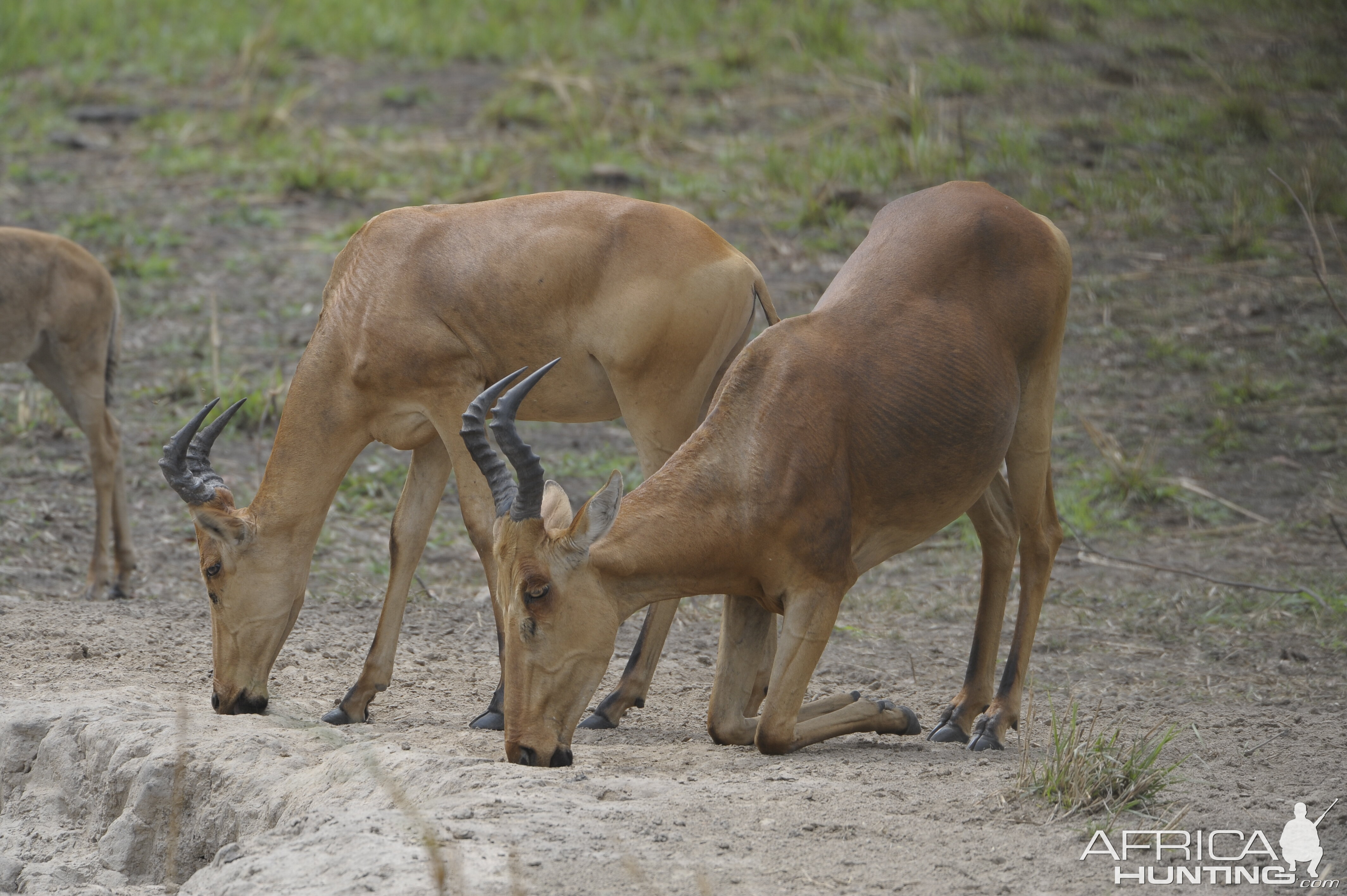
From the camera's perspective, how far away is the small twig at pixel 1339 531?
23.4ft

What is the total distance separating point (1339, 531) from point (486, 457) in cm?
453

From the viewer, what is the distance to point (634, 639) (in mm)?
7613

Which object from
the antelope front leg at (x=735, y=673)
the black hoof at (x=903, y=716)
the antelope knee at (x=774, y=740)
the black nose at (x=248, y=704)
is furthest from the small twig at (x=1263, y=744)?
the black nose at (x=248, y=704)

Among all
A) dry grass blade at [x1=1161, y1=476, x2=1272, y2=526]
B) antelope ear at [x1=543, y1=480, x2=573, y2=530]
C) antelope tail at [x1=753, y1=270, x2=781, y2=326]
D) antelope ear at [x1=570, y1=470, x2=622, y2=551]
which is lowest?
dry grass blade at [x1=1161, y1=476, x2=1272, y2=526]

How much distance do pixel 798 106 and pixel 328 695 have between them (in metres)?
10.2

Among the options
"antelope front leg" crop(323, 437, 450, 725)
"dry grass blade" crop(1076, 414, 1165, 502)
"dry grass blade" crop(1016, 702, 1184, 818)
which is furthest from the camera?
"dry grass blade" crop(1076, 414, 1165, 502)

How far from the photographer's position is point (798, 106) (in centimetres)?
1519

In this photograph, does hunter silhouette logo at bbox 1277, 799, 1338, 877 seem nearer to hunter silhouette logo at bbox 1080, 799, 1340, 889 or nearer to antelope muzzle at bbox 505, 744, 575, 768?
hunter silhouette logo at bbox 1080, 799, 1340, 889

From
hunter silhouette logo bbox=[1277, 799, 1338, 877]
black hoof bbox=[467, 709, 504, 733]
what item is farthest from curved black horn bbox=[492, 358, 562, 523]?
hunter silhouette logo bbox=[1277, 799, 1338, 877]

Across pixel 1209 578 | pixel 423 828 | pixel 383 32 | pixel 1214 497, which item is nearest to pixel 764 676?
pixel 423 828

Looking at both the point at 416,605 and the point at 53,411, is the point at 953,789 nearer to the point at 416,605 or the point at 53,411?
the point at 416,605

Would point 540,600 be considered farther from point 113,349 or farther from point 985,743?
point 113,349

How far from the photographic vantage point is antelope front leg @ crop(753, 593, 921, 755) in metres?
5.11

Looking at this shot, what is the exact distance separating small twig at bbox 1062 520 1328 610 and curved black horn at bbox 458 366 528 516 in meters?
3.95
